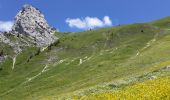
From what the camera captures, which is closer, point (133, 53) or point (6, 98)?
point (6, 98)

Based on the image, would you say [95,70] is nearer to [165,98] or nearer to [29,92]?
[29,92]

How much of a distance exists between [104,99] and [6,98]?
14455 centimetres

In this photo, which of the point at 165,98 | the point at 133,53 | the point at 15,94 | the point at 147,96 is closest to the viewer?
the point at 165,98

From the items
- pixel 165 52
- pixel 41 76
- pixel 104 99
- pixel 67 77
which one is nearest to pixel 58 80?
pixel 67 77

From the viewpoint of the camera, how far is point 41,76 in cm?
19888

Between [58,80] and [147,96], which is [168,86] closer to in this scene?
[147,96]

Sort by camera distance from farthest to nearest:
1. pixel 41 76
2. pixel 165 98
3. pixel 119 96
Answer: pixel 41 76, pixel 119 96, pixel 165 98

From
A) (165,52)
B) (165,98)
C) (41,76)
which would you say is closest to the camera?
(165,98)

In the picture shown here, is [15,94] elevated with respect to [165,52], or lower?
lower

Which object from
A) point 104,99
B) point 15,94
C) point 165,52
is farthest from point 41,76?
point 104,99

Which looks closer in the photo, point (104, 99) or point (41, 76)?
point (104, 99)

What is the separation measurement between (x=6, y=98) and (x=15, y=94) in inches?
191

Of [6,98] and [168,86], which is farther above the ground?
[168,86]

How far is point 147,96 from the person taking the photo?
994 inches
